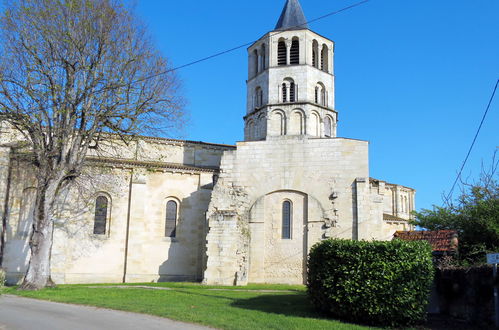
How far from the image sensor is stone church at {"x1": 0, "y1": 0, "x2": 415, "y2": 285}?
81.7 ft

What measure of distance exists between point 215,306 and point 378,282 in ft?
16.9

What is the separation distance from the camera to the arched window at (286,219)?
25656 mm

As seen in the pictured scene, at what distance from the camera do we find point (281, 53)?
98.3 feet

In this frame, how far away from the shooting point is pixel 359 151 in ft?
84.3

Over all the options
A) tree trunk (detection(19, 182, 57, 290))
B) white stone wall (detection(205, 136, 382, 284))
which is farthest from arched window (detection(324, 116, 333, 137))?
tree trunk (detection(19, 182, 57, 290))

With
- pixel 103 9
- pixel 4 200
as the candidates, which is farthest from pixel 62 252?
pixel 103 9

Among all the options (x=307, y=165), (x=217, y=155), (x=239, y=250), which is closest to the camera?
(x=239, y=250)

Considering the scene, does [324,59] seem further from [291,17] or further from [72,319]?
[72,319]

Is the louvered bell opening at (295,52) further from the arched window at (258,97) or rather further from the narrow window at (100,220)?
the narrow window at (100,220)

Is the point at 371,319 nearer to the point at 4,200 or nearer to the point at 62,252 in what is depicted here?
the point at 62,252

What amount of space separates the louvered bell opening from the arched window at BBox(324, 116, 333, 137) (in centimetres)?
413

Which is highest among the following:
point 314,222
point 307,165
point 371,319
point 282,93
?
point 282,93

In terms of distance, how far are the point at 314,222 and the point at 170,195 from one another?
→ 930 cm

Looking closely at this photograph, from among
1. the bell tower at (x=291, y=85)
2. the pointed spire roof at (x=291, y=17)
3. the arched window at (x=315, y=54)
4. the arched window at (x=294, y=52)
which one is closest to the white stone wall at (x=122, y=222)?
the bell tower at (x=291, y=85)
